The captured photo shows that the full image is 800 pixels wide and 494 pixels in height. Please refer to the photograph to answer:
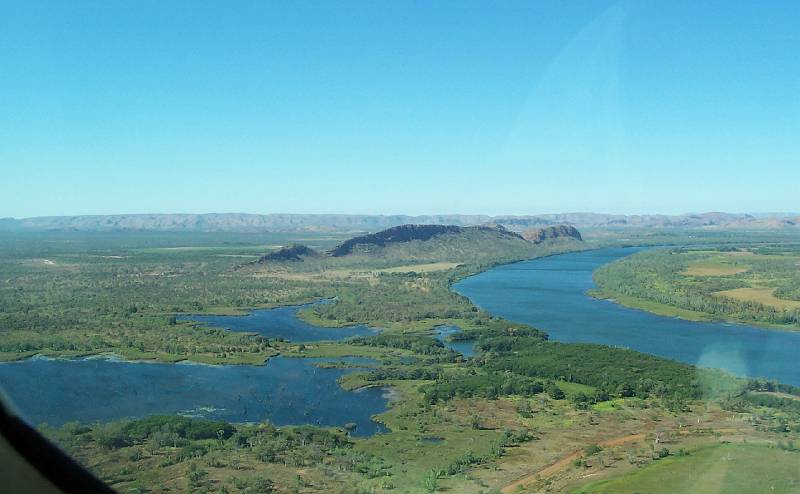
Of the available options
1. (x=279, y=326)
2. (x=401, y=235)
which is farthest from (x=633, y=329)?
(x=401, y=235)

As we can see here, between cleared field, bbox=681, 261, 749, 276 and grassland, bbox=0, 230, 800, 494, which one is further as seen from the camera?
cleared field, bbox=681, 261, 749, 276

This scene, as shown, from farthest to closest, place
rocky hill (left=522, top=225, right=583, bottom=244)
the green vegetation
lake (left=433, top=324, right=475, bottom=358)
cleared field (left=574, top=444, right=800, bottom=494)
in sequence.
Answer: rocky hill (left=522, top=225, right=583, bottom=244), the green vegetation, lake (left=433, top=324, right=475, bottom=358), cleared field (left=574, top=444, right=800, bottom=494)

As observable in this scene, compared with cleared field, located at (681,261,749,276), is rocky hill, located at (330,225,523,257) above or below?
above

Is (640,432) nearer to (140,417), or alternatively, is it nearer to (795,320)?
(140,417)

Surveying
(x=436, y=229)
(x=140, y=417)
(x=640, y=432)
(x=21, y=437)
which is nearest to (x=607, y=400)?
(x=640, y=432)

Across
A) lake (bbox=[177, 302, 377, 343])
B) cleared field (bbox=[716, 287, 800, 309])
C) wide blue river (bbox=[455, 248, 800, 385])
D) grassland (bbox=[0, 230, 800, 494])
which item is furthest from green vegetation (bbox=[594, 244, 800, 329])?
lake (bbox=[177, 302, 377, 343])

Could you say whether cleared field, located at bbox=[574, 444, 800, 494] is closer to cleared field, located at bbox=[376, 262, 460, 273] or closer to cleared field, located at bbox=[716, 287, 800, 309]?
cleared field, located at bbox=[716, 287, 800, 309]
